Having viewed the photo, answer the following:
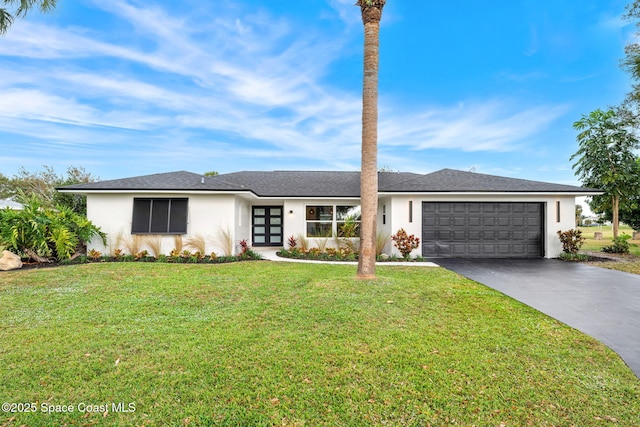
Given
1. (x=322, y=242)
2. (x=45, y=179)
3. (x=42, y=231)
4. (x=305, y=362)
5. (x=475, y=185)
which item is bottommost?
(x=305, y=362)

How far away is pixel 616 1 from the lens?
12305mm

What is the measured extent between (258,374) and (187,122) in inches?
707

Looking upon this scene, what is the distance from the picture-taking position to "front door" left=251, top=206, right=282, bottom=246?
1591 centimetres

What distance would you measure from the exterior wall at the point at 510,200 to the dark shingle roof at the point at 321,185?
0.44 meters

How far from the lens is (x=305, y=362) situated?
339 cm

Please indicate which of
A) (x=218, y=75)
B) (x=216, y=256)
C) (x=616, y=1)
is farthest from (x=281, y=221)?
(x=616, y=1)

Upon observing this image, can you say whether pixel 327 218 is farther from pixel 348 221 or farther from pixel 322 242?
pixel 322 242

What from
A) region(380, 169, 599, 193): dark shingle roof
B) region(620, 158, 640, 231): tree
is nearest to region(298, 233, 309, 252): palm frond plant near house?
region(380, 169, 599, 193): dark shingle roof

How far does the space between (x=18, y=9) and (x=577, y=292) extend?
1623 centimetres

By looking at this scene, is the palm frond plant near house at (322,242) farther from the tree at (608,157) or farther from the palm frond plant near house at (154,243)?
the tree at (608,157)

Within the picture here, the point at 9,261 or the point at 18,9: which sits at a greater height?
the point at 18,9

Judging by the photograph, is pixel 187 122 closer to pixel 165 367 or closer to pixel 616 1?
pixel 165 367

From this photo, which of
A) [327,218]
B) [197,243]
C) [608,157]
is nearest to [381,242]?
[327,218]

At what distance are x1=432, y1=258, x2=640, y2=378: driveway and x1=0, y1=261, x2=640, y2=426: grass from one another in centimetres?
46
